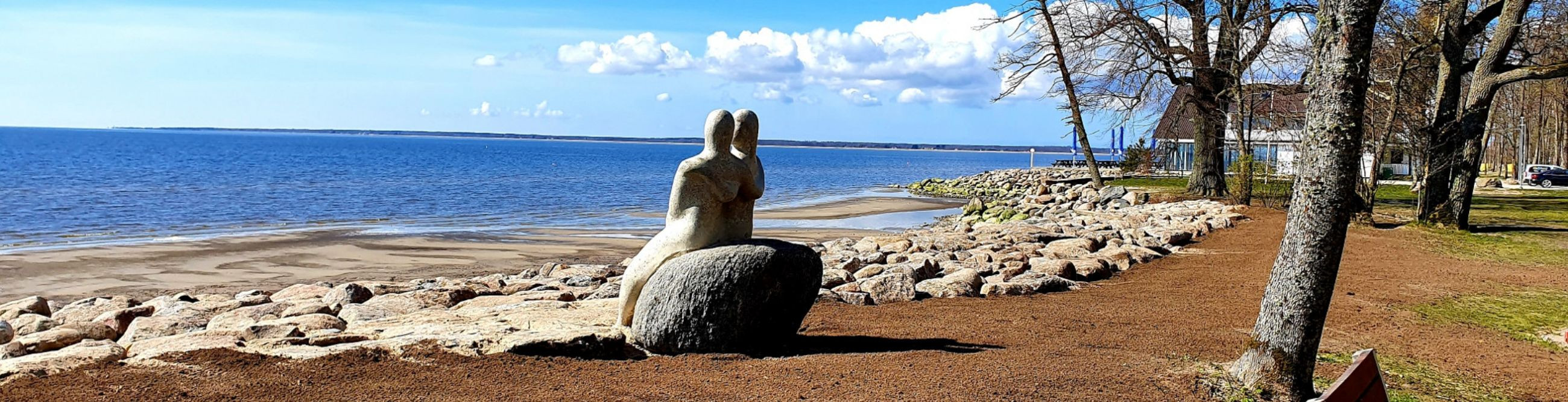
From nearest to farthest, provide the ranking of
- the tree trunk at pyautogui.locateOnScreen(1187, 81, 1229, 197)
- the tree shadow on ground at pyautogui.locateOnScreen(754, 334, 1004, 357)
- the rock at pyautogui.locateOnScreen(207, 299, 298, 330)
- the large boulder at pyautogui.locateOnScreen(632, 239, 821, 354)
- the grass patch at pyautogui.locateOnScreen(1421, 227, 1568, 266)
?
the large boulder at pyautogui.locateOnScreen(632, 239, 821, 354), the tree shadow on ground at pyautogui.locateOnScreen(754, 334, 1004, 357), the rock at pyautogui.locateOnScreen(207, 299, 298, 330), the grass patch at pyautogui.locateOnScreen(1421, 227, 1568, 266), the tree trunk at pyautogui.locateOnScreen(1187, 81, 1229, 197)

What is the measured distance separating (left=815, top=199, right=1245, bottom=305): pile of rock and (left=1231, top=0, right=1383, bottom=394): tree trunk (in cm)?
414

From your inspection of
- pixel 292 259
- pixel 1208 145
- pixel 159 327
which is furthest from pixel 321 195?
pixel 159 327

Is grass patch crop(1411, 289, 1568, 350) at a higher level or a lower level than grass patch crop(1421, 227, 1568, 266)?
lower

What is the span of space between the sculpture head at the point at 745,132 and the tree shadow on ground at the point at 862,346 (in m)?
1.28

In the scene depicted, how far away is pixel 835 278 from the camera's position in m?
11.1

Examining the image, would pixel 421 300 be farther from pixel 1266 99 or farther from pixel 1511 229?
pixel 1266 99

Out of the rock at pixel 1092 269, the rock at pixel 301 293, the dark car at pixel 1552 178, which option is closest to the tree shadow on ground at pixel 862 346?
the rock at pixel 1092 269

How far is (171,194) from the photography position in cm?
4194

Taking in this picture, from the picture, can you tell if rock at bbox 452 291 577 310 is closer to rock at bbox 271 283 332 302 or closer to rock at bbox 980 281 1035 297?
rock at bbox 271 283 332 302

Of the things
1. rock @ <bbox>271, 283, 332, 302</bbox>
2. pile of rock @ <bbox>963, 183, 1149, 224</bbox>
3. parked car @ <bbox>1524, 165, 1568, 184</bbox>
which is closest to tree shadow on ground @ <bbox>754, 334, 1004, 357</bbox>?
rock @ <bbox>271, 283, 332, 302</bbox>

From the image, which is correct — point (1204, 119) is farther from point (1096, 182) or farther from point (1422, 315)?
point (1422, 315)

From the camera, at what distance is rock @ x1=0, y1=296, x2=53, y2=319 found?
36.3 ft

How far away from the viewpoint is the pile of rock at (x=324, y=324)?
21.4ft

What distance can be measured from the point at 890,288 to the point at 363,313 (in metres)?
4.55
